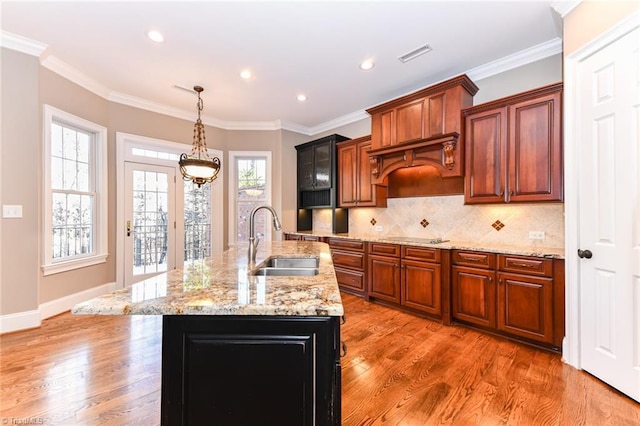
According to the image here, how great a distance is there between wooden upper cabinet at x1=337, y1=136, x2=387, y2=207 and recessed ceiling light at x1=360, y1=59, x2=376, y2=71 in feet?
3.48

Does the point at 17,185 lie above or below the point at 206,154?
below

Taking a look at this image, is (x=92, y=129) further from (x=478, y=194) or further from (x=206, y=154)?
(x=478, y=194)

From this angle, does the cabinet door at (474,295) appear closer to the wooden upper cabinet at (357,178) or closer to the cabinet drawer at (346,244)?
the cabinet drawer at (346,244)

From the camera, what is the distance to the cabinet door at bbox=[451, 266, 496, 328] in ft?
8.82

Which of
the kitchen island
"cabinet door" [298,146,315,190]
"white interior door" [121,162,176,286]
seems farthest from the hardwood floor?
"cabinet door" [298,146,315,190]

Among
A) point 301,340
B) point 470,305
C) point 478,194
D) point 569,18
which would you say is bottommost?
point 470,305

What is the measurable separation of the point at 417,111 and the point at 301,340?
126 inches

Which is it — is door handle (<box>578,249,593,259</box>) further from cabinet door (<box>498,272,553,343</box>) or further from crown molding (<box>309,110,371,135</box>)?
crown molding (<box>309,110,371,135</box>)

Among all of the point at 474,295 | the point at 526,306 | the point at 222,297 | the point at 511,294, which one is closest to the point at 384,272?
the point at 474,295

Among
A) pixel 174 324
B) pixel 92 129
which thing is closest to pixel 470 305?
pixel 174 324

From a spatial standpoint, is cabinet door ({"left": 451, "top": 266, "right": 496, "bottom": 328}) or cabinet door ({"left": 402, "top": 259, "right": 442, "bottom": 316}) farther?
cabinet door ({"left": 402, "top": 259, "right": 442, "bottom": 316})

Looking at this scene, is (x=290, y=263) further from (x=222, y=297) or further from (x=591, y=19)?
(x=591, y=19)

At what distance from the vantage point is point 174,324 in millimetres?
1046

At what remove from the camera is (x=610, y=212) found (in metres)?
1.92
